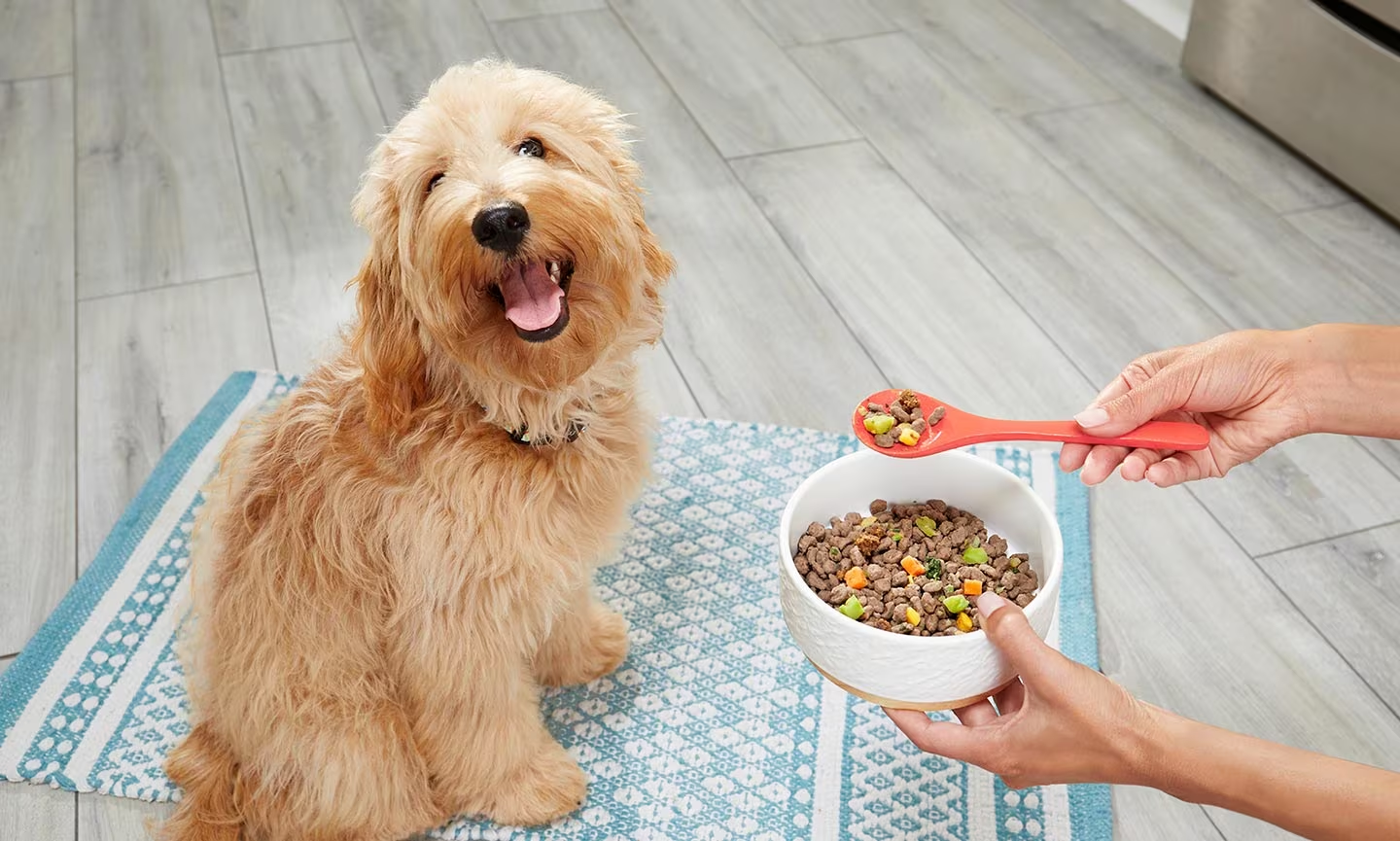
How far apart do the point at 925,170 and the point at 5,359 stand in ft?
6.29

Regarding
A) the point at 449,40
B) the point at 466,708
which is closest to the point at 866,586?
the point at 466,708

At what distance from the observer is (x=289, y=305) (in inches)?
90.0

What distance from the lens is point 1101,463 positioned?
1.33 metres

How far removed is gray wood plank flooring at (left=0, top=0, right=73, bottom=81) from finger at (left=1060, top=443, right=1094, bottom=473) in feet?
9.13

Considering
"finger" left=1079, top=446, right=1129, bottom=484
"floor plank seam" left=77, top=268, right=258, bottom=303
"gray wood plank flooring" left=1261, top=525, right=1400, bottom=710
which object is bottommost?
"gray wood plank flooring" left=1261, top=525, right=1400, bottom=710

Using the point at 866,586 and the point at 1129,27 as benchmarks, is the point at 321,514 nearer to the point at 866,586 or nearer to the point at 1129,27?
the point at 866,586

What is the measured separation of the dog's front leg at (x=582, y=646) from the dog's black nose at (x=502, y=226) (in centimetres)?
56

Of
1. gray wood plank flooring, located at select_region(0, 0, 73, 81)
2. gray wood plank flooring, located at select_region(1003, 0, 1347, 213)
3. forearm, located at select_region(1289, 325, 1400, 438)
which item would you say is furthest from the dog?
gray wood plank flooring, located at select_region(0, 0, 73, 81)

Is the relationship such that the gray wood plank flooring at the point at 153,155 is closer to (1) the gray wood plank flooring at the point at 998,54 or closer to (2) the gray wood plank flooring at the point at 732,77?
(2) the gray wood plank flooring at the point at 732,77

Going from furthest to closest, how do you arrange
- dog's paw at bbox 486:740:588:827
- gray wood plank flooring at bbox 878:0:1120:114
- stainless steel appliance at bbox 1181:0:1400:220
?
1. gray wood plank flooring at bbox 878:0:1120:114
2. stainless steel appliance at bbox 1181:0:1400:220
3. dog's paw at bbox 486:740:588:827

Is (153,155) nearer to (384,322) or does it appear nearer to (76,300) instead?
(76,300)

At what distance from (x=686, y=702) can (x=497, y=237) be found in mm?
772

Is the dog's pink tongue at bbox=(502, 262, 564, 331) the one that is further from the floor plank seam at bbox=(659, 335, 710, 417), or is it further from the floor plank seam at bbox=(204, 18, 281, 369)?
the floor plank seam at bbox=(204, 18, 281, 369)

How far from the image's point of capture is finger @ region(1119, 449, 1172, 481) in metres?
1.31
